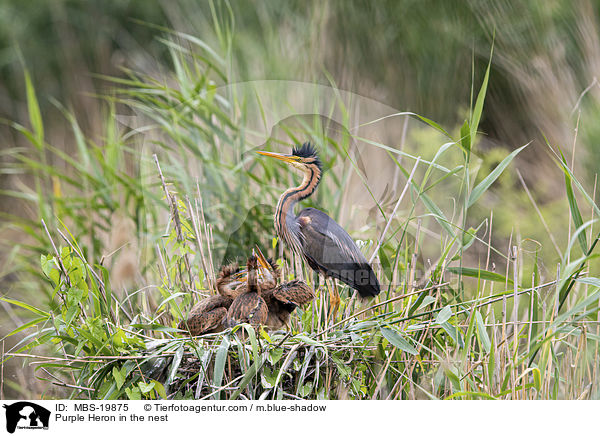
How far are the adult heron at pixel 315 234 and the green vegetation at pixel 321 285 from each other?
4 cm

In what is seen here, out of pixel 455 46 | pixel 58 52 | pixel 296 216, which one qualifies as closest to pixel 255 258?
pixel 296 216

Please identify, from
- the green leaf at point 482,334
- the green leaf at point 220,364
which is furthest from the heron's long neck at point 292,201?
the green leaf at point 482,334

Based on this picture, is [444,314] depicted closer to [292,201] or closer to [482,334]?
[482,334]

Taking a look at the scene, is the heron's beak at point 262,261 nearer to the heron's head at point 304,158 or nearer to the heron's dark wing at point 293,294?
the heron's dark wing at point 293,294

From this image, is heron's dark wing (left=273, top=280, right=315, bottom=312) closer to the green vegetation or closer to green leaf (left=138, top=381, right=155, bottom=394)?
the green vegetation

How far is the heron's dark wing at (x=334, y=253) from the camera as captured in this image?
1.10m

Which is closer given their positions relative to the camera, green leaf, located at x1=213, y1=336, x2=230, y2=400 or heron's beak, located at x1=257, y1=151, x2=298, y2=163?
green leaf, located at x1=213, y1=336, x2=230, y2=400

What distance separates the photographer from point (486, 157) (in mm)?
1428

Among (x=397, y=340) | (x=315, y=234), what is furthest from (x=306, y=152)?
(x=397, y=340)

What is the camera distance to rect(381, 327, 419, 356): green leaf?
0.99 metres
